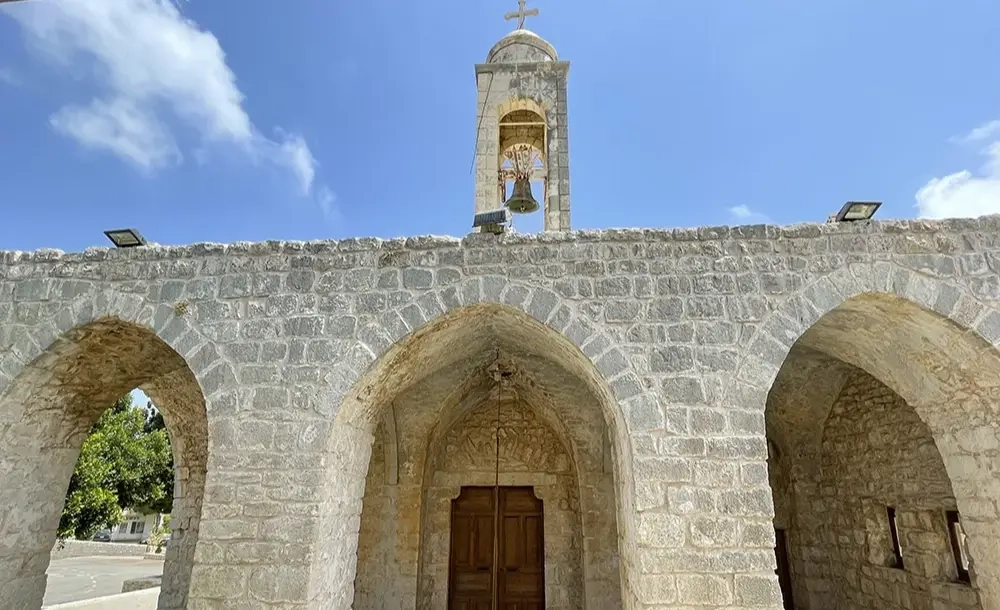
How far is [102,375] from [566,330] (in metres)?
3.97

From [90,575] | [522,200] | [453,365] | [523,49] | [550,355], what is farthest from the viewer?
[90,575]

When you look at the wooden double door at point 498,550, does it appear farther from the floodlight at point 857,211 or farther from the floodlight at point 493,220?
the floodlight at point 857,211

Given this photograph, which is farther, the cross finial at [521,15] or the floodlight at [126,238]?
the cross finial at [521,15]

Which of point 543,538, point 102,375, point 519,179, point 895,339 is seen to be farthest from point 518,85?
point 543,538

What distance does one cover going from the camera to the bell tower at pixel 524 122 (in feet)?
17.9

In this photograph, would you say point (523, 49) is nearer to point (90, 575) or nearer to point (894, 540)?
point (894, 540)

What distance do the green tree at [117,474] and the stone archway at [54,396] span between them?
919 cm

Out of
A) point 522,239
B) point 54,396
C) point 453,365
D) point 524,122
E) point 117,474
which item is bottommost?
point 117,474

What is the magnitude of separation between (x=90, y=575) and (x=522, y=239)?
17594 millimetres

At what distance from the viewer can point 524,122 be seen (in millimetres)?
6312

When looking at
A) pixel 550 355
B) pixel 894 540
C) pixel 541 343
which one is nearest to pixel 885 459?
pixel 894 540

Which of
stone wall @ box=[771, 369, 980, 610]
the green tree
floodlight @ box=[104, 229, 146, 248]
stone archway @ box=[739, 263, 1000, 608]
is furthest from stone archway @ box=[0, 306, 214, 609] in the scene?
the green tree

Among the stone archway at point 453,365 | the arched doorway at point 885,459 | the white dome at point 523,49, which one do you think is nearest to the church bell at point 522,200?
the white dome at point 523,49

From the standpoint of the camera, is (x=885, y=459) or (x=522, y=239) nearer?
(x=522, y=239)
